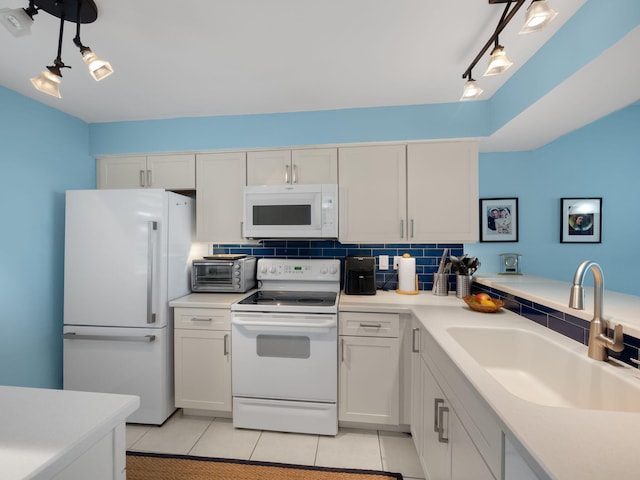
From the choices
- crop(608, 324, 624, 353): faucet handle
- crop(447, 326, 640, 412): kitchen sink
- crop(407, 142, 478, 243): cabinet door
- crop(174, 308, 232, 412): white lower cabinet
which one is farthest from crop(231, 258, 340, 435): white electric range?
crop(608, 324, 624, 353): faucet handle

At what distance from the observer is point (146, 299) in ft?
6.89

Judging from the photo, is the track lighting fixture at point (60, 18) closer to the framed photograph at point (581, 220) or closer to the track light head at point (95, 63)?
the track light head at point (95, 63)

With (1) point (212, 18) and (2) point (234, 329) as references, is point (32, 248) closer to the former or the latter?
(2) point (234, 329)

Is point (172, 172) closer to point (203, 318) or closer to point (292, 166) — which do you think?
point (292, 166)

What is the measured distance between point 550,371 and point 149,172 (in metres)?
3.12

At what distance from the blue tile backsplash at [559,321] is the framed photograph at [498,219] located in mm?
1054

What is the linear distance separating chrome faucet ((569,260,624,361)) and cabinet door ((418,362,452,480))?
612 mm

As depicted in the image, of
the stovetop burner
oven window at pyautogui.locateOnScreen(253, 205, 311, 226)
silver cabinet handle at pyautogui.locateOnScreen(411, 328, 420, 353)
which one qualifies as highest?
oven window at pyautogui.locateOnScreen(253, 205, 311, 226)

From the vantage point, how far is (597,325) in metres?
1.11

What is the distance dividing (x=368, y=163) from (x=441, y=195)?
65 centimetres

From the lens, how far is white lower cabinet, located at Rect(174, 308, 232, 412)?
2.15 metres

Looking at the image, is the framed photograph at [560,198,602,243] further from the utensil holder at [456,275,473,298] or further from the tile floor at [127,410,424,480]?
the tile floor at [127,410,424,480]

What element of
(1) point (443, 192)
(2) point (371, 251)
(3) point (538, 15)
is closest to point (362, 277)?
(2) point (371, 251)

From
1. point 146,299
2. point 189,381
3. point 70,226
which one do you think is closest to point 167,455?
point 189,381
